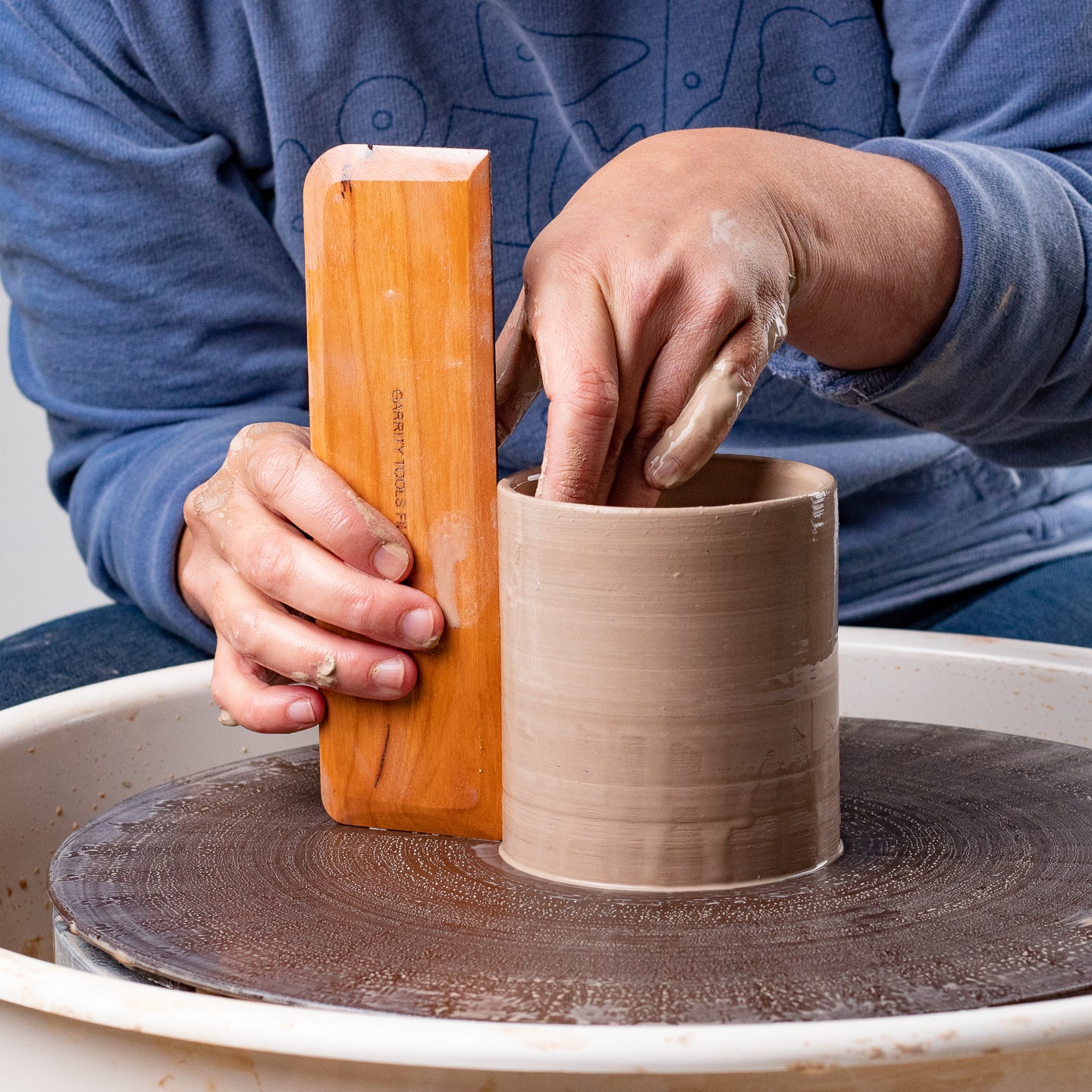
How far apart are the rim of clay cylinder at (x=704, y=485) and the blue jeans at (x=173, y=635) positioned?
22.5 inches

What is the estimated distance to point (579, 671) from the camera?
1.93ft

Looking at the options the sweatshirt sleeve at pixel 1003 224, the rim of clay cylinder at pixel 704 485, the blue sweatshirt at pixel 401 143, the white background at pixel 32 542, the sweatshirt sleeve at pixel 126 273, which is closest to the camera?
the rim of clay cylinder at pixel 704 485

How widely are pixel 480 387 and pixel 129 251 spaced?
0.69 m

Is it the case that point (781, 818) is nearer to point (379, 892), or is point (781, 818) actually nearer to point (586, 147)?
point (379, 892)

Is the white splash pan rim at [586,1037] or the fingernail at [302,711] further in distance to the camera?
the fingernail at [302,711]

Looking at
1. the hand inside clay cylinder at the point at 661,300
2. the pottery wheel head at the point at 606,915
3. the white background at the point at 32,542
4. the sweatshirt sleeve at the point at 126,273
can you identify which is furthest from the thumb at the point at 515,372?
the white background at the point at 32,542

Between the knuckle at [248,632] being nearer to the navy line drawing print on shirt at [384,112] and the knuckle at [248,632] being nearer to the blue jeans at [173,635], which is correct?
the blue jeans at [173,635]

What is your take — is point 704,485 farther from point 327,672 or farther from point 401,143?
point 401,143

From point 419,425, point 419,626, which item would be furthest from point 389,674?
point 419,425

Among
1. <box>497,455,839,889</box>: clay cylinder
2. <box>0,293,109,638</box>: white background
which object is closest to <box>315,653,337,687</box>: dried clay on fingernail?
<box>497,455,839,889</box>: clay cylinder

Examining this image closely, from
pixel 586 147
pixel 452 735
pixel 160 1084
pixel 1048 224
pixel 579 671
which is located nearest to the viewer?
pixel 160 1084

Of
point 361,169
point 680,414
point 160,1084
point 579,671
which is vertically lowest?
point 160,1084

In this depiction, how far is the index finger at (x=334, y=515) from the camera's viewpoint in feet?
2.21

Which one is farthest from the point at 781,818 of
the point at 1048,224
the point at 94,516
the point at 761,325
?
the point at 94,516
